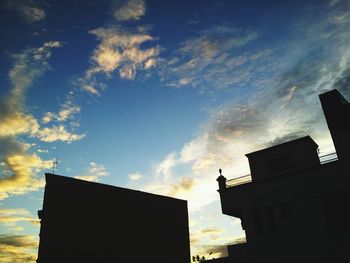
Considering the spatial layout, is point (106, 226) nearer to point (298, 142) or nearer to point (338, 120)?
point (298, 142)

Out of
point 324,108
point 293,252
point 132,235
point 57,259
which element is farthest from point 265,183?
point 57,259

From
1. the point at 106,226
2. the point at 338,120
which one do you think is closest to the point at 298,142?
the point at 338,120

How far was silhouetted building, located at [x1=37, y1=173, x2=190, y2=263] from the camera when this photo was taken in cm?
1955

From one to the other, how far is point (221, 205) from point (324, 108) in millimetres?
9221

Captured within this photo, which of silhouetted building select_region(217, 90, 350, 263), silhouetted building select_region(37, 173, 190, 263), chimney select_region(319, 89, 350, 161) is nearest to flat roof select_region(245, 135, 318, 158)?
silhouetted building select_region(217, 90, 350, 263)

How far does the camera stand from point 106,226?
22.5 meters

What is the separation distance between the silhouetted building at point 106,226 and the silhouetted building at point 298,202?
1005 cm

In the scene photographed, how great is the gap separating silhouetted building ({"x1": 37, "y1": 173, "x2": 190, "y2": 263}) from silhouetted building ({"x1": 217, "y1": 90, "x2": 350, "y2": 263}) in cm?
1005

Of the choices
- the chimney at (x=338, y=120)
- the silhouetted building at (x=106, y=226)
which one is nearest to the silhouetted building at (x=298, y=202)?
the chimney at (x=338, y=120)

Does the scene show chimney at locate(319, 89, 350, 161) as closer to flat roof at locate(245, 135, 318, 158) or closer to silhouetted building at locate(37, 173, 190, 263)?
flat roof at locate(245, 135, 318, 158)

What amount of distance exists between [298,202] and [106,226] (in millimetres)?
15143

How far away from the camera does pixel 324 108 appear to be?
16.0m

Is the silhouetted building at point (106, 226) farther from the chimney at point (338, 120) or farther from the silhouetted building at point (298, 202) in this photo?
the chimney at point (338, 120)

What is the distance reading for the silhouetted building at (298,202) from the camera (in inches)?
585
